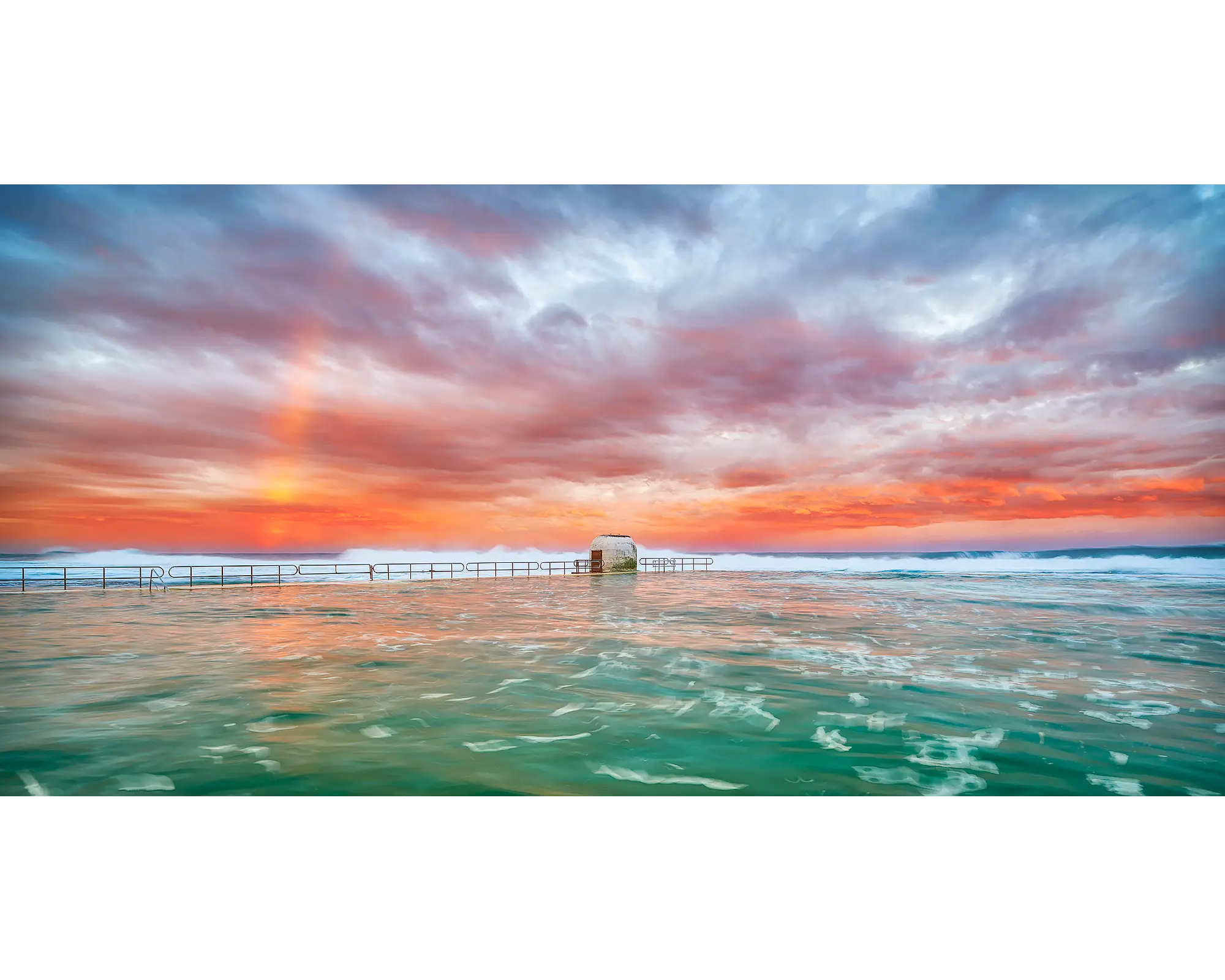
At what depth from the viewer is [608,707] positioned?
8195 millimetres

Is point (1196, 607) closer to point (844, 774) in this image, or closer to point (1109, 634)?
point (1109, 634)

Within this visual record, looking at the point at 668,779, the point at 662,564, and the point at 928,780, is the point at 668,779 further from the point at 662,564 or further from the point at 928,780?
the point at 662,564

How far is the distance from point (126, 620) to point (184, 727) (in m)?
14.5

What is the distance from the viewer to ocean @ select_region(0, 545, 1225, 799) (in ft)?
18.7

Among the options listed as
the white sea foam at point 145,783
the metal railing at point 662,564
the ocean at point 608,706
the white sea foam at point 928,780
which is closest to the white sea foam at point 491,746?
the ocean at point 608,706

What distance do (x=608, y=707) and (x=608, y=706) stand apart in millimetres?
40

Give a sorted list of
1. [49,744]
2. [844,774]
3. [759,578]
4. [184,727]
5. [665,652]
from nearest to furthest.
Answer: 1. [844,774]
2. [49,744]
3. [184,727]
4. [665,652]
5. [759,578]

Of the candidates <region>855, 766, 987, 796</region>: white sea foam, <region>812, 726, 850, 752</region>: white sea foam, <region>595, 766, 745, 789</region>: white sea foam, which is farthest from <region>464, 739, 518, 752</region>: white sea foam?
<region>855, 766, 987, 796</region>: white sea foam

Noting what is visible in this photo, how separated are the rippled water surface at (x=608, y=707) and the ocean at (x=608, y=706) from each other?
0.15 feet

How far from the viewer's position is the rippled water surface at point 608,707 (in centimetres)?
570

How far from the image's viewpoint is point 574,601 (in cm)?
2475

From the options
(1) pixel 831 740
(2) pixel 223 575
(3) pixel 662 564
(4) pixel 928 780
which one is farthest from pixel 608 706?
(3) pixel 662 564

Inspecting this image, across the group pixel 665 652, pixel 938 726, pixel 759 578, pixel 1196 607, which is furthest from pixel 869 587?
pixel 938 726

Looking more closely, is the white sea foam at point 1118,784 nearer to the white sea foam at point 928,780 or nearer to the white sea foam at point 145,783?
the white sea foam at point 928,780
